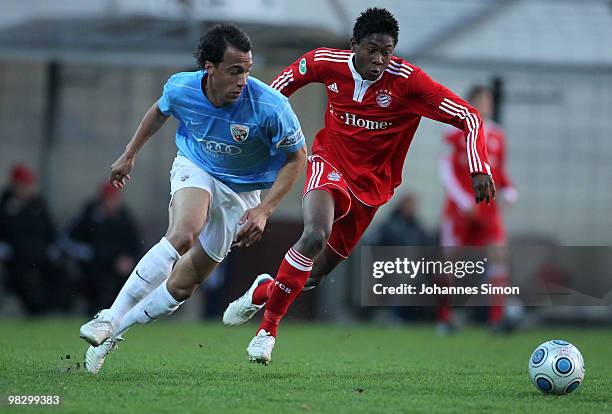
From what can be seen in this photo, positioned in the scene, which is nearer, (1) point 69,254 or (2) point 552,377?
(2) point 552,377

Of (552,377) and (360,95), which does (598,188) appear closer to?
(360,95)

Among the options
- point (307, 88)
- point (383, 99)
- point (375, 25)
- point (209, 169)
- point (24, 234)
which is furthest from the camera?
point (307, 88)

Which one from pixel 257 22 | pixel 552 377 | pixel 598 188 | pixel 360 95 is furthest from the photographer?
pixel 598 188

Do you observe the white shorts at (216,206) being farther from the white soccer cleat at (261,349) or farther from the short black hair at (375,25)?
the short black hair at (375,25)

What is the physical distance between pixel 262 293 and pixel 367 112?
4.87ft

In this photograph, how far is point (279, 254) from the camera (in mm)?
14008

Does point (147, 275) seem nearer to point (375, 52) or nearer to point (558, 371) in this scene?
point (375, 52)

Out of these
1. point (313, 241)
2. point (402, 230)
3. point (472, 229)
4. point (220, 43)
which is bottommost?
point (313, 241)

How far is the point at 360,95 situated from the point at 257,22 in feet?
19.5

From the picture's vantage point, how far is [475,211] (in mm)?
11984

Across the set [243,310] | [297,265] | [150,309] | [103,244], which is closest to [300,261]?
[297,265]

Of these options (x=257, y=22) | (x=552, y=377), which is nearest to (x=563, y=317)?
(x=257, y=22)

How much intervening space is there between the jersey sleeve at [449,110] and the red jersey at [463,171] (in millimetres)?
4243

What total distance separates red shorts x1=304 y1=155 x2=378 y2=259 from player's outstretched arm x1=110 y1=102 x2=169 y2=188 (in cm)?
128
